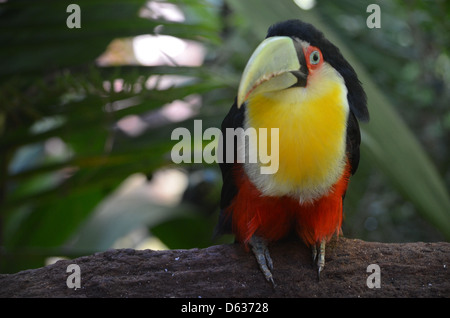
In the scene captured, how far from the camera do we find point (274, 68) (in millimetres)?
1044

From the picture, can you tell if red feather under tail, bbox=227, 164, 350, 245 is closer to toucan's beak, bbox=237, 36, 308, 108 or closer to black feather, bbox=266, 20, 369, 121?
black feather, bbox=266, 20, 369, 121

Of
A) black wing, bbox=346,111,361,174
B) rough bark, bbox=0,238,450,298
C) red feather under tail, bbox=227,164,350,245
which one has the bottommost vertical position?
rough bark, bbox=0,238,450,298

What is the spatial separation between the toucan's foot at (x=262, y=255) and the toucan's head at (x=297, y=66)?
0.36m

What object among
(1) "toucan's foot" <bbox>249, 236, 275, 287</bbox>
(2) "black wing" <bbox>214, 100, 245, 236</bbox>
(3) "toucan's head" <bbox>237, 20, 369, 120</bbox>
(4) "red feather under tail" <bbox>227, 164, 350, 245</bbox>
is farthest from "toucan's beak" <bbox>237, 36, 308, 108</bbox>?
(1) "toucan's foot" <bbox>249, 236, 275, 287</bbox>

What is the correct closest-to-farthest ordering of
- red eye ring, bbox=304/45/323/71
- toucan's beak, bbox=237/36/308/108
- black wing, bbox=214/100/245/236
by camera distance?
1. toucan's beak, bbox=237/36/308/108
2. red eye ring, bbox=304/45/323/71
3. black wing, bbox=214/100/245/236

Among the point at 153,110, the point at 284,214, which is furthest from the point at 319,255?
the point at 153,110

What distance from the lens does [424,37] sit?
97.0 inches

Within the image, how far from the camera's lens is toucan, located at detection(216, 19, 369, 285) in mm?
1086

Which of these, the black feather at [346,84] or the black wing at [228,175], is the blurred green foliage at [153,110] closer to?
the black feather at [346,84]

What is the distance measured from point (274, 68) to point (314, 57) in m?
0.14

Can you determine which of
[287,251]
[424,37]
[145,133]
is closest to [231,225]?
[287,251]

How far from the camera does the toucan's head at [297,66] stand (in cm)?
103

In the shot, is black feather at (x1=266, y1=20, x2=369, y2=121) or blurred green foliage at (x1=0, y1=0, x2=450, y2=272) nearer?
black feather at (x1=266, y1=20, x2=369, y2=121)
